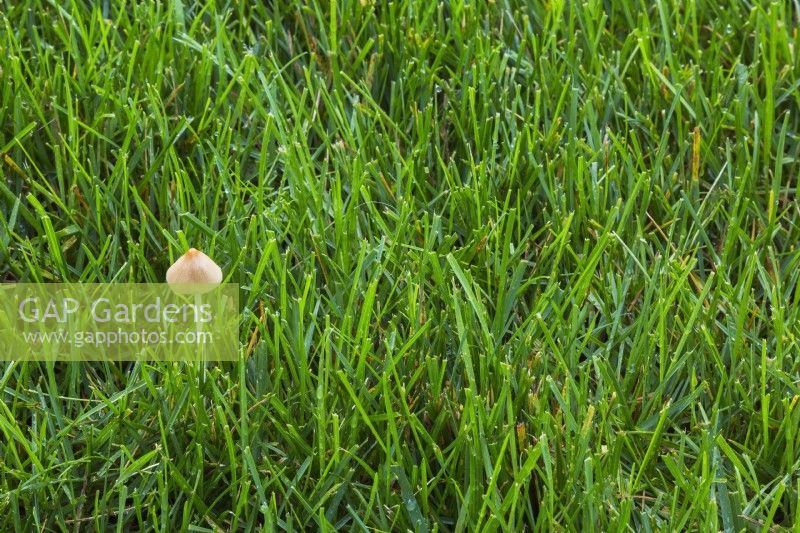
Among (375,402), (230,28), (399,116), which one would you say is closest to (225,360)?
(375,402)

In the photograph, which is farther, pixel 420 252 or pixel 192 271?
pixel 420 252

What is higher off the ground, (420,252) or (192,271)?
(192,271)

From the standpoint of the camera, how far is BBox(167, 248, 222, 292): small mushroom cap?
1898mm

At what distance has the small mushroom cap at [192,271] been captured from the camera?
6.23 feet

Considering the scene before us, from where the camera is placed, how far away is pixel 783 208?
8.14 feet

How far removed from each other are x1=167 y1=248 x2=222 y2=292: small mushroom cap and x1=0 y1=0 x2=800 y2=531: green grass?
147 millimetres

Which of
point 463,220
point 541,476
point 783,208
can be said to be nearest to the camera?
point 541,476

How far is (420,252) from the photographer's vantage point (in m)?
2.21

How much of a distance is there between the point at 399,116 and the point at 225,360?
86 centimetres

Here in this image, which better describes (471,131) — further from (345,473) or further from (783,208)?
(345,473)

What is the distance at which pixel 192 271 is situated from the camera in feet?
6.23

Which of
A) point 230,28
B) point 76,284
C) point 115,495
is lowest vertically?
point 115,495

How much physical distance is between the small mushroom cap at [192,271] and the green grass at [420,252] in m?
0.15

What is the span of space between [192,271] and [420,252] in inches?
19.9
